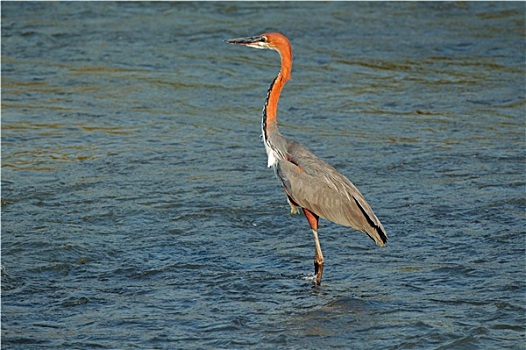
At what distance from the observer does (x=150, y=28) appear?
14852 millimetres

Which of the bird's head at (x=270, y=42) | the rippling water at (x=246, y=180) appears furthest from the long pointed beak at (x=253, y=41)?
the rippling water at (x=246, y=180)

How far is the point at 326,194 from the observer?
6789 millimetres

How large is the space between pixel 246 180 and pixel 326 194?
6.93ft

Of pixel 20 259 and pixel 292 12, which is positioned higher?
pixel 292 12

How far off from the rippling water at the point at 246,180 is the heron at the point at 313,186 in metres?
0.35

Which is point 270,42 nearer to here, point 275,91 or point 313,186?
point 275,91

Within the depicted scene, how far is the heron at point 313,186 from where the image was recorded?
6.62 meters

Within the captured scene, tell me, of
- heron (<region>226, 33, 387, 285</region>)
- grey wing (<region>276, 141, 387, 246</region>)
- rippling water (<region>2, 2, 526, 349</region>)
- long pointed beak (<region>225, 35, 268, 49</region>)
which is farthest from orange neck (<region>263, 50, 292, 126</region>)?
rippling water (<region>2, 2, 526, 349</region>)

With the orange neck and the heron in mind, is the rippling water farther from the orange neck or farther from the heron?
the orange neck

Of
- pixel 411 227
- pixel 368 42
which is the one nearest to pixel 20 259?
pixel 411 227

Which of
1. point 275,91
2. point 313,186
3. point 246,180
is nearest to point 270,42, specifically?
point 275,91

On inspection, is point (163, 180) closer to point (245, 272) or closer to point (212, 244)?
point (212, 244)

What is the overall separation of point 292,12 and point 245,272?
995 cm

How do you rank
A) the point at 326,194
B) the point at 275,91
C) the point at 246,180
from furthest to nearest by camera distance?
1. the point at 246,180
2. the point at 275,91
3. the point at 326,194
